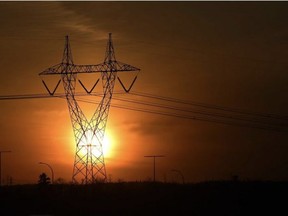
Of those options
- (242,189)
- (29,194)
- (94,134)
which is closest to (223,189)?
(242,189)

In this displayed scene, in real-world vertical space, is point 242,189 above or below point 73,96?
below

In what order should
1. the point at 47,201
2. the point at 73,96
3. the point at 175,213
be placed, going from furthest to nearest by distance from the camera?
the point at 73,96, the point at 47,201, the point at 175,213

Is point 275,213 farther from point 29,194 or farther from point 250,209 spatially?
point 29,194

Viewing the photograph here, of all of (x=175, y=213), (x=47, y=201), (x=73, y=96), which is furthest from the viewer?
(x=73, y=96)

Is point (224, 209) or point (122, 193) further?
point (122, 193)

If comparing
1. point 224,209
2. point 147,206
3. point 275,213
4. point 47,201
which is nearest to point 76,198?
point 47,201

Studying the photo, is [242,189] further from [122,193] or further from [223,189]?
[122,193]
